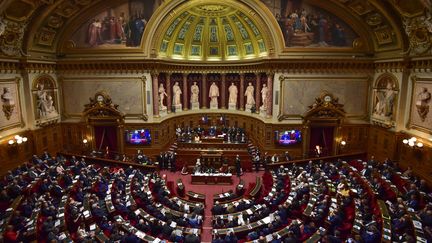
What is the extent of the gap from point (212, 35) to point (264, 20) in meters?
7.60

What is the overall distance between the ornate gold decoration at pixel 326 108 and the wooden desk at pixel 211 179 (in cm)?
891

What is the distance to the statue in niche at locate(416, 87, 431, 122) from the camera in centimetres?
1736

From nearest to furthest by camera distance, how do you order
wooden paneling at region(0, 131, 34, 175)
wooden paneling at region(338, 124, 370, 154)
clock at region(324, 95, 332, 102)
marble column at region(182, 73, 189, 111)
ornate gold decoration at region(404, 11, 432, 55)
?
1. ornate gold decoration at region(404, 11, 432, 55)
2. wooden paneling at region(0, 131, 34, 175)
3. clock at region(324, 95, 332, 102)
4. wooden paneling at region(338, 124, 370, 154)
5. marble column at region(182, 73, 189, 111)

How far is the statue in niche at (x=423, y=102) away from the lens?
1736 cm

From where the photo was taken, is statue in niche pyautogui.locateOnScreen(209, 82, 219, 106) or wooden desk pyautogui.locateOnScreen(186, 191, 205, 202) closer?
wooden desk pyautogui.locateOnScreen(186, 191, 205, 202)

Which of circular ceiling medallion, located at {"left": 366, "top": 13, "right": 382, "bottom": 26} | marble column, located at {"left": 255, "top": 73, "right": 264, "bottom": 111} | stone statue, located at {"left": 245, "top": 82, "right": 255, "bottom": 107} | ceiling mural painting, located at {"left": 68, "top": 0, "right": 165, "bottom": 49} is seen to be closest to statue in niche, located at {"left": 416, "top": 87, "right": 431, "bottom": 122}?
circular ceiling medallion, located at {"left": 366, "top": 13, "right": 382, "bottom": 26}

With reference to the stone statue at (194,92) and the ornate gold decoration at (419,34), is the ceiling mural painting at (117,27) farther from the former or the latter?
the ornate gold decoration at (419,34)

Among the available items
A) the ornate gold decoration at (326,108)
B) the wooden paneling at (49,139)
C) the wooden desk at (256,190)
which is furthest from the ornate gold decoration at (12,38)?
the ornate gold decoration at (326,108)

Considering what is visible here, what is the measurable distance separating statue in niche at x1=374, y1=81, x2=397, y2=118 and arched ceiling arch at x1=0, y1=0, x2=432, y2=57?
3.07 metres

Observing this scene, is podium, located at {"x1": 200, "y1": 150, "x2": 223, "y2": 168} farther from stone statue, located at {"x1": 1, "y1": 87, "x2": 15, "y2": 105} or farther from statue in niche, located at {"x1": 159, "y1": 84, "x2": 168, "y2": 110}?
stone statue, located at {"x1": 1, "y1": 87, "x2": 15, "y2": 105}

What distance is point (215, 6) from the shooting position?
82.6 feet

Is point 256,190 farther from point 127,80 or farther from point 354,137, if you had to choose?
point 127,80

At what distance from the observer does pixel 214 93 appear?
30.6m

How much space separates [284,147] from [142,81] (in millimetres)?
13877
